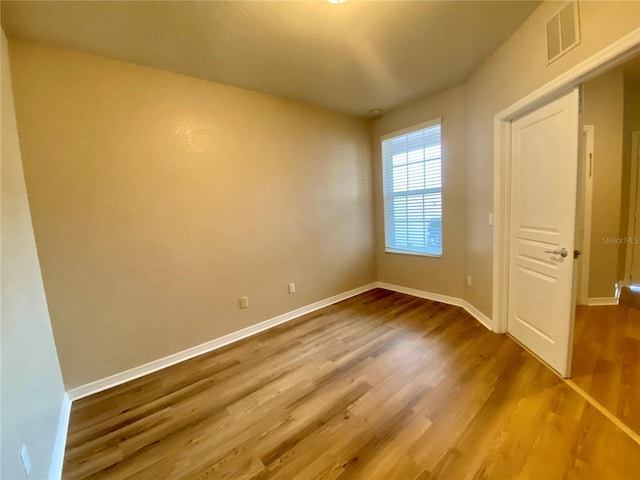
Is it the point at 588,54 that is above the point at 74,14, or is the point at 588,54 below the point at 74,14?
below

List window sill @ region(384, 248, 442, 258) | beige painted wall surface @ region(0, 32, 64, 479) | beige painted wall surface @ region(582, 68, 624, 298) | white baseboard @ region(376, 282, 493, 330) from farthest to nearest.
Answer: window sill @ region(384, 248, 442, 258), beige painted wall surface @ region(582, 68, 624, 298), white baseboard @ region(376, 282, 493, 330), beige painted wall surface @ region(0, 32, 64, 479)

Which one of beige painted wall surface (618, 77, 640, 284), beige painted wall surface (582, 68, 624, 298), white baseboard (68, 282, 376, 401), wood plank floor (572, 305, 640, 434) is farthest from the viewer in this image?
beige painted wall surface (618, 77, 640, 284)

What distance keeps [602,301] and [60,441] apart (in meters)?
5.29

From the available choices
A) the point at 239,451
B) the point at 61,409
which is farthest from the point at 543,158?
the point at 61,409

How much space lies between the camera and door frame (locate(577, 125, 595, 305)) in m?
3.12

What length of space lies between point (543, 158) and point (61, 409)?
12.7 ft

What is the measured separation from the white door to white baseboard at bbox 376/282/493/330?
0.33 metres

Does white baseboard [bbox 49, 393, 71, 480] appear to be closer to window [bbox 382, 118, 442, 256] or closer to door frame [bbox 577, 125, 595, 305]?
window [bbox 382, 118, 442, 256]

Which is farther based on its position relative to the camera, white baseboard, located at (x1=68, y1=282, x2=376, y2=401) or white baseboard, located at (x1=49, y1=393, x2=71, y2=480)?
white baseboard, located at (x1=68, y1=282, x2=376, y2=401)

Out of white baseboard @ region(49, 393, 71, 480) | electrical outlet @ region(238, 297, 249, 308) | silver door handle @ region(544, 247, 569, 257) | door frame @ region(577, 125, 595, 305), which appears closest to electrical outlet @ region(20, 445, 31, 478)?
white baseboard @ region(49, 393, 71, 480)

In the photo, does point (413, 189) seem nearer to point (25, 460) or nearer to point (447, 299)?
point (447, 299)

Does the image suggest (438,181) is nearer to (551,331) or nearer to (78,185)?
(551,331)

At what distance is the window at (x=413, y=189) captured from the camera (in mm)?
3418

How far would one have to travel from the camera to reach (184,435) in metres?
1.63
